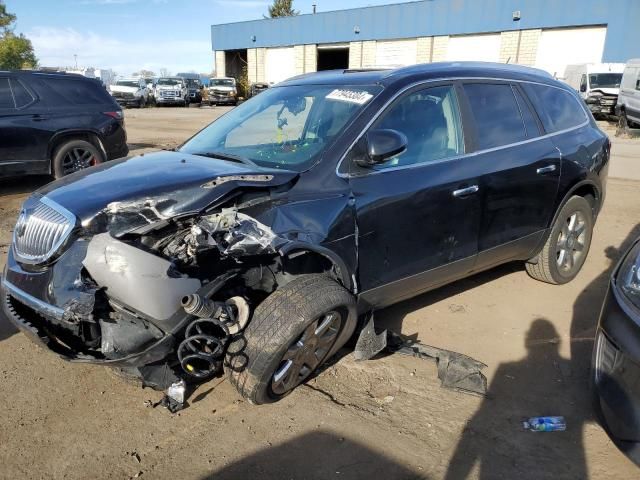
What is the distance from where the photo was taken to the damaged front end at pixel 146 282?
8.14ft

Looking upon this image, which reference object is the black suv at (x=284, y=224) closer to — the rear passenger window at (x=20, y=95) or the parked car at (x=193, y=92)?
the rear passenger window at (x=20, y=95)

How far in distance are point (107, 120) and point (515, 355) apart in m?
7.38

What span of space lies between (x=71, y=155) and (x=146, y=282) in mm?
6668

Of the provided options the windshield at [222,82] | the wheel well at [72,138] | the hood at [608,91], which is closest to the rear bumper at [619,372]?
the wheel well at [72,138]

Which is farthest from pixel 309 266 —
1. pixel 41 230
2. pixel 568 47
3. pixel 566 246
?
pixel 568 47

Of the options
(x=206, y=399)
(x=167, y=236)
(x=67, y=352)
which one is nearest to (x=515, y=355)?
(x=206, y=399)

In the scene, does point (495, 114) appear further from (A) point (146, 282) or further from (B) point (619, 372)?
(A) point (146, 282)

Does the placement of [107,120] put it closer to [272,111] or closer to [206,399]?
[272,111]

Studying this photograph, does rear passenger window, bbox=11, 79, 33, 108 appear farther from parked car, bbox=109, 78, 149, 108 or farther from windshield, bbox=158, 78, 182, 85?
windshield, bbox=158, 78, 182, 85

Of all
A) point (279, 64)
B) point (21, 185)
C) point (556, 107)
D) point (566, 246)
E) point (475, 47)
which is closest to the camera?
point (556, 107)

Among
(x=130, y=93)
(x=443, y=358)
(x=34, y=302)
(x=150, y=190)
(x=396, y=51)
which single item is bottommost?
(x=443, y=358)

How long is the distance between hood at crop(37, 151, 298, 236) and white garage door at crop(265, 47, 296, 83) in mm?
37758

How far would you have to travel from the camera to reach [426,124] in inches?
137

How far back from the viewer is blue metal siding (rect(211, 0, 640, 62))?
2450 cm
